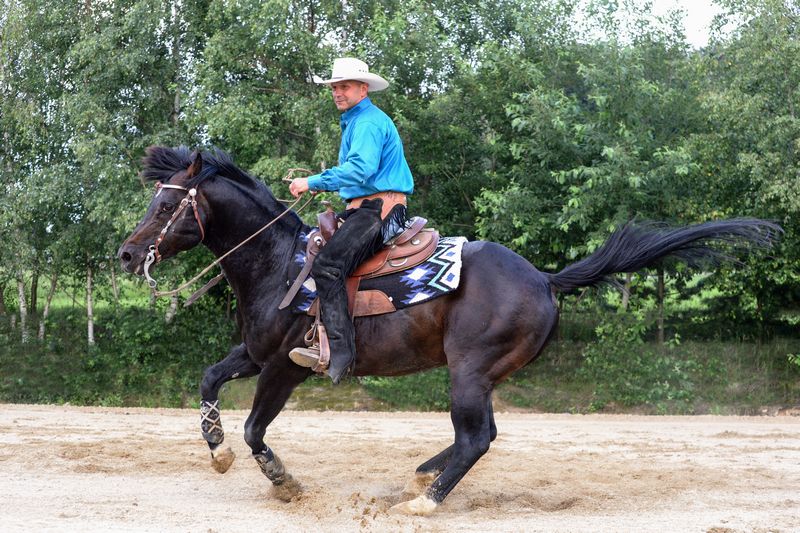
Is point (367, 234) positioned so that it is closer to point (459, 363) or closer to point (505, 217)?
point (459, 363)

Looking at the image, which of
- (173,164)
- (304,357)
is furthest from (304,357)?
(173,164)

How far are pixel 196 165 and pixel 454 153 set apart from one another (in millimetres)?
13516

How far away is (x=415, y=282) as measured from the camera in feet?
21.8

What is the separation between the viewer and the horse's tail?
22.6 feet

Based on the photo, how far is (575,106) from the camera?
17.7 meters

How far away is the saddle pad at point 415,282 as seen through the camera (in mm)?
6578

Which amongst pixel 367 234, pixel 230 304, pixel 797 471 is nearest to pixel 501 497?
pixel 367 234

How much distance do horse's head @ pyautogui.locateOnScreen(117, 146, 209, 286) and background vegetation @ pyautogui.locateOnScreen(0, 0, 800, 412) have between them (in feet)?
35.7

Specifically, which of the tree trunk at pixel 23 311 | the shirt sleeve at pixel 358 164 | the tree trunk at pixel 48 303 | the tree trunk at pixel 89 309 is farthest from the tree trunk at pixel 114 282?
the shirt sleeve at pixel 358 164

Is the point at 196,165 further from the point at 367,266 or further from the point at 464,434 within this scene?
the point at 464,434

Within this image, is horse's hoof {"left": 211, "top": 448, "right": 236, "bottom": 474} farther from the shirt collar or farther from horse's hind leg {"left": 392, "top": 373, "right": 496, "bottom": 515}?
the shirt collar

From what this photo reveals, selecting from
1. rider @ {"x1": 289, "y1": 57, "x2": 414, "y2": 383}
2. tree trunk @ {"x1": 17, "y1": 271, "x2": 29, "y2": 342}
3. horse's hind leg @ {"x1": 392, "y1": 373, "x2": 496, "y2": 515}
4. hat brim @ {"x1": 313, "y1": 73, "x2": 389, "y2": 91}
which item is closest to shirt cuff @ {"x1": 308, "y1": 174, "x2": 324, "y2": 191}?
rider @ {"x1": 289, "y1": 57, "x2": 414, "y2": 383}

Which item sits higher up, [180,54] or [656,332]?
[180,54]

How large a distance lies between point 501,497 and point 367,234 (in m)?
2.45
